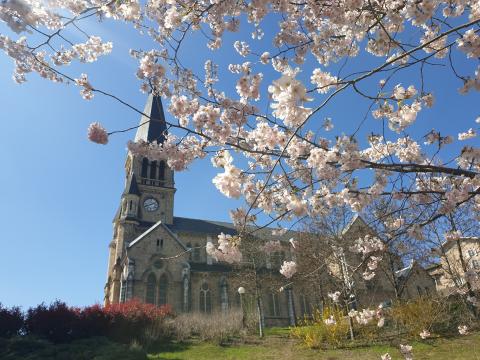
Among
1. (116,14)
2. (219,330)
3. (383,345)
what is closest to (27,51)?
(116,14)

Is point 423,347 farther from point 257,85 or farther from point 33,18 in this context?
point 33,18

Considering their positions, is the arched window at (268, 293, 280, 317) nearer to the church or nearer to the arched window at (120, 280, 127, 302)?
the church

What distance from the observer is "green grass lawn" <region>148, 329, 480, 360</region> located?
499 inches

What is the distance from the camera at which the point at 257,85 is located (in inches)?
176

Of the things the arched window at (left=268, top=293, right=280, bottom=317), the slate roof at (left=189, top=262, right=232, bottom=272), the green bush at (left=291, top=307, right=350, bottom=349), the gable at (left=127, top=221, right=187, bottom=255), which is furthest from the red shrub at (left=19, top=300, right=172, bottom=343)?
the arched window at (left=268, top=293, right=280, bottom=317)

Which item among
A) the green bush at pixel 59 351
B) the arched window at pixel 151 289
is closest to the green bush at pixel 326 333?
the green bush at pixel 59 351

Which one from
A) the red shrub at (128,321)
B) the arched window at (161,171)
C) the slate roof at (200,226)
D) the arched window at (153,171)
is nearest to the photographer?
the red shrub at (128,321)

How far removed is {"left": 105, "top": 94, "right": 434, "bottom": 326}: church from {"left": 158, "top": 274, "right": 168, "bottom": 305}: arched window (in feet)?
0.24

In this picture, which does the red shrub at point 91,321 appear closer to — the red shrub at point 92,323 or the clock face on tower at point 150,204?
the red shrub at point 92,323

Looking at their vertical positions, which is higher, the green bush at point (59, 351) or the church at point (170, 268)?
the church at point (170, 268)

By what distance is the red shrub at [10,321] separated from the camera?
15.2 metres

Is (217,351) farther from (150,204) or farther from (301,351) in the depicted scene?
(150,204)

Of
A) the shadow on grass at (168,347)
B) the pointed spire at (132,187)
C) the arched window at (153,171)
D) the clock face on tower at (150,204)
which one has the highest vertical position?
the arched window at (153,171)

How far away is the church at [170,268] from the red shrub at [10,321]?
41.0 ft
